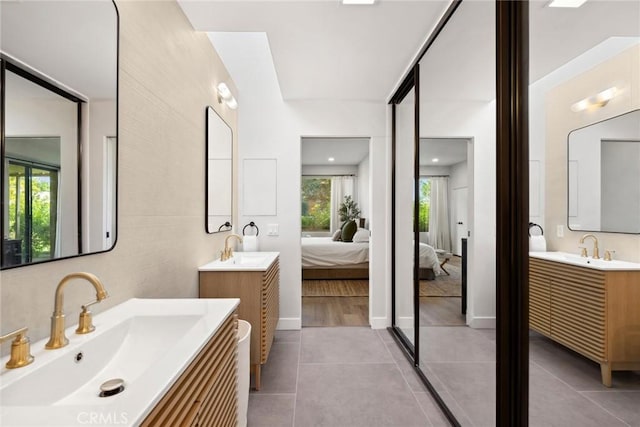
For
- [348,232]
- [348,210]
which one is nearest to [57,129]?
[348,232]

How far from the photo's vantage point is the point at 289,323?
344cm

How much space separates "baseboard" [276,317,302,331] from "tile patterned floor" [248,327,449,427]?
291 mm

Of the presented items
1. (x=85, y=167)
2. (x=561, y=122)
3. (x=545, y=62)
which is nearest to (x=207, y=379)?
(x=85, y=167)

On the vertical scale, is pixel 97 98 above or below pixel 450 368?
above

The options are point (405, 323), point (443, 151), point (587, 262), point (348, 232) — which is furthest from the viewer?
point (348, 232)

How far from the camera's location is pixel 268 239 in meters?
3.47

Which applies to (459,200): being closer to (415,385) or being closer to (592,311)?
(592,311)

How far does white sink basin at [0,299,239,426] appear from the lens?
0.61 metres

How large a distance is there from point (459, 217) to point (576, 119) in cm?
112

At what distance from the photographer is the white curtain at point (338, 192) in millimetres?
8672

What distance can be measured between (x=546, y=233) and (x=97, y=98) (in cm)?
169

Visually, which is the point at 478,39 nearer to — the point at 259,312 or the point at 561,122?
the point at 561,122

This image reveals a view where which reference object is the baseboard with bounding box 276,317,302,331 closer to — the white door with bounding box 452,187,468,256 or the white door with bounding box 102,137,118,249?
the white door with bounding box 452,187,468,256

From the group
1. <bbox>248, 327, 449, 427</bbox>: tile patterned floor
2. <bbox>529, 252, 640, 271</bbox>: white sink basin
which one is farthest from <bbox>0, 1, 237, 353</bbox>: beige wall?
<bbox>529, 252, 640, 271</bbox>: white sink basin
